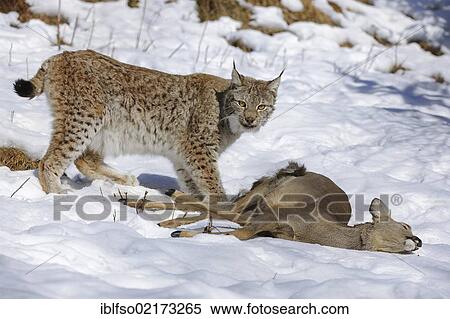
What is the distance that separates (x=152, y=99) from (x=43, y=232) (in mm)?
2433

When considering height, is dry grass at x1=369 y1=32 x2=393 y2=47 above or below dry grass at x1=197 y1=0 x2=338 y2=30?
below

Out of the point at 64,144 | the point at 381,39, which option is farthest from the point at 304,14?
the point at 64,144

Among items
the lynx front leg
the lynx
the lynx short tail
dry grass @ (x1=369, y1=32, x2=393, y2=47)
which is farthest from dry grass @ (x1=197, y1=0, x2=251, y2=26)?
the lynx short tail

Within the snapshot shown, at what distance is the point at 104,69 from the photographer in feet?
19.9

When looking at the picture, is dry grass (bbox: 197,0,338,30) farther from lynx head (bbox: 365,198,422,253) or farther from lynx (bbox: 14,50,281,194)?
lynx head (bbox: 365,198,422,253)

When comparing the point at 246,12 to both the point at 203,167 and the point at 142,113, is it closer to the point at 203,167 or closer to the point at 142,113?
the point at 142,113

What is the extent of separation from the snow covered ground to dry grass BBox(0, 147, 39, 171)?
13 centimetres

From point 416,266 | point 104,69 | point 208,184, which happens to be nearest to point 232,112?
point 208,184

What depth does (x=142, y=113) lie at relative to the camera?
6.36 m

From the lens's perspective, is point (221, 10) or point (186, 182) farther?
point (221, 10)

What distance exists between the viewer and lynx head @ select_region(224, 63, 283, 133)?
636cm

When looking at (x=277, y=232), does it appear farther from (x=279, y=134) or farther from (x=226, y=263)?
(x=279, y=134)

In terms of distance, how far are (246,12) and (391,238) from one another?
6.96 meters

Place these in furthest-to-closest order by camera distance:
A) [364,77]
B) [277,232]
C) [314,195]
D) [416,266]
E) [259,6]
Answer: [259,6]
[364,77]
[314,195]
[277,232]
[416,266]
